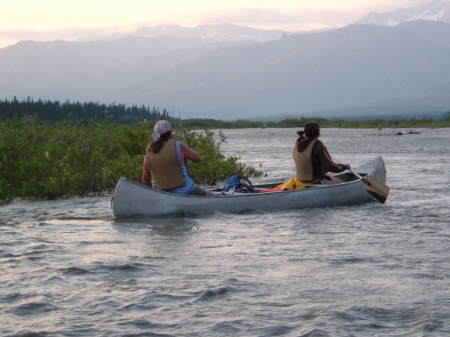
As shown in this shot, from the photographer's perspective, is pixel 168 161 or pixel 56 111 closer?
pixel 168 161

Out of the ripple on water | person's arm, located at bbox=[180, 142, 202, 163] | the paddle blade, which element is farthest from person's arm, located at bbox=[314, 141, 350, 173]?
the ripple on water

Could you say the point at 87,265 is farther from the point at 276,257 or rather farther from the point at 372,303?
the point at 372,303

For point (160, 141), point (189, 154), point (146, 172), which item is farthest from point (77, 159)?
point (189, 154)

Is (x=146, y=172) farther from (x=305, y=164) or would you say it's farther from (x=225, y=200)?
(x=305, y=164)

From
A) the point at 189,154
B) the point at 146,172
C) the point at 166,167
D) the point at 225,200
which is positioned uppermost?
the point at 189,154

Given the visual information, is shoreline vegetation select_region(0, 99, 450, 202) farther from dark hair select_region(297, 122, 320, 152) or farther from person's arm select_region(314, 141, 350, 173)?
person's arm select_region(314, 141, 350, 173)

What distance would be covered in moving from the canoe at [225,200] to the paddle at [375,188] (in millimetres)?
101

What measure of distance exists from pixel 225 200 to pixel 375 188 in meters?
3.69

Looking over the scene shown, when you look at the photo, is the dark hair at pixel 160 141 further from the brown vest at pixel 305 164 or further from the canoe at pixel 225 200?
the brown vest at pixel 305 164

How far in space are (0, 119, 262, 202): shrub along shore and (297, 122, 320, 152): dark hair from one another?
16.5 ft

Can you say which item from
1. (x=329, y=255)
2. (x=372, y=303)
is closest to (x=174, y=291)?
(x=372, y=303)

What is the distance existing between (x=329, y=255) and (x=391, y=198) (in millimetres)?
7443

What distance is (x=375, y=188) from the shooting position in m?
16.3

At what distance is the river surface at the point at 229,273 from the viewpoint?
7441mm
